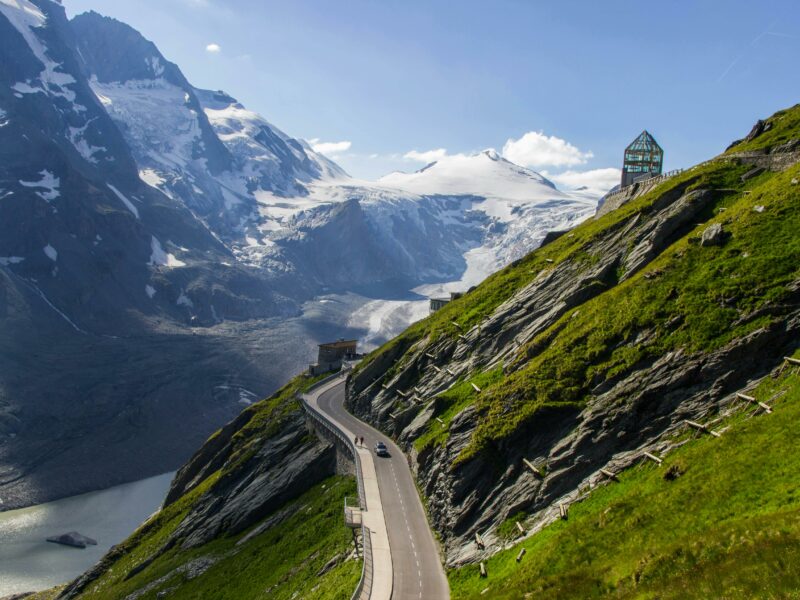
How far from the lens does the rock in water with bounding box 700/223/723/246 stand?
44.9 meters

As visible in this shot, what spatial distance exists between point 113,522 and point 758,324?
16058 centimetres

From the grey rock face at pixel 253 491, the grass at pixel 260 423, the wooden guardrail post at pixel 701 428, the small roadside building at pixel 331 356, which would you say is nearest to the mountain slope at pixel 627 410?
the wooden guardrail post at pixel 701 428

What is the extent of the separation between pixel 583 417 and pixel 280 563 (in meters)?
30.5

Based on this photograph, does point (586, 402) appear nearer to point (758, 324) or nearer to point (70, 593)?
point (758, 324)

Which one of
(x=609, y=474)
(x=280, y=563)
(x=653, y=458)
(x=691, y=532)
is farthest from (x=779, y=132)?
(x=280, y=563)

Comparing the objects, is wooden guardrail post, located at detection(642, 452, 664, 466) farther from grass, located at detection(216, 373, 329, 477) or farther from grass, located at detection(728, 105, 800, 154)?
grass, located at detection(216, 373, 329, 477)

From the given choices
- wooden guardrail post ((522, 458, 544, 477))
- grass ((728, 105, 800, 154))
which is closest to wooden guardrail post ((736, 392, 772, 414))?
wooden guardrail post ((522, 458, 544, 477))

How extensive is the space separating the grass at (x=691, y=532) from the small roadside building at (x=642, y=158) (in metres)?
75.2

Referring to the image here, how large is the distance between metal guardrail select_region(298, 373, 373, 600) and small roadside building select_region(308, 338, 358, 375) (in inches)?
592

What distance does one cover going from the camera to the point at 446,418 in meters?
52.3

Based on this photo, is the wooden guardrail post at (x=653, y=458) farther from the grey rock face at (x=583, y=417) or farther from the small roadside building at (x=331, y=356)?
the small roadside building at (x=331, y=356)

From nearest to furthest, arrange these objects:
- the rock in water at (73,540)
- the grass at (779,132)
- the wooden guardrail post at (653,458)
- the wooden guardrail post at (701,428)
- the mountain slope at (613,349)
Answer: the wooden guardrail post at (701,428) → the wooden guardrail post at (653,458) → the mountain slope at (613,349) → the grass at (779,132) → the rock in water at (73,540)

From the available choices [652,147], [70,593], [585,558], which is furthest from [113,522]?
[585,558]

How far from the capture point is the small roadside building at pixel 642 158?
99.1m
